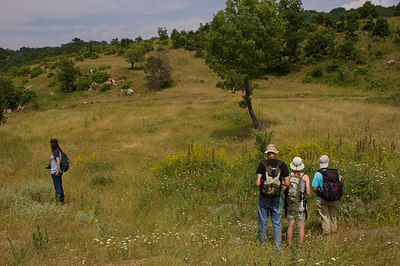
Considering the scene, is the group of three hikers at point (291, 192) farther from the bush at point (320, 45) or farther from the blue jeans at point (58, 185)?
the bush at point (320, 45)

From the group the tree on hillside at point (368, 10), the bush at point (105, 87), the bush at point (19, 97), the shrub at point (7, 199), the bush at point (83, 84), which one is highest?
the tree on hillside at point (368, 10)

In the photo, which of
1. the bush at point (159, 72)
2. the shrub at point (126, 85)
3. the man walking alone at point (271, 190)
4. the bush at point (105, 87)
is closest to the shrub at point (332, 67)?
the bush at point (159, 72)

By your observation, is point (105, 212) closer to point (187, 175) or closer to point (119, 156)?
point (187, 175)

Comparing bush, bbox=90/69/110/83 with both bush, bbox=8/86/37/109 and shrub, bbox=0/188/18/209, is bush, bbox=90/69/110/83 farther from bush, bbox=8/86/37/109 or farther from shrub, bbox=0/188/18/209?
shrub, bbox=0/188/18/209

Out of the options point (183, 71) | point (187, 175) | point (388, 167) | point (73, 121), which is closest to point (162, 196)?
point (187, 175)

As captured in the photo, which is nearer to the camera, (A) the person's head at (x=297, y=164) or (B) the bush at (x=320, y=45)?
(A) the person's head at (x=297, y=164)

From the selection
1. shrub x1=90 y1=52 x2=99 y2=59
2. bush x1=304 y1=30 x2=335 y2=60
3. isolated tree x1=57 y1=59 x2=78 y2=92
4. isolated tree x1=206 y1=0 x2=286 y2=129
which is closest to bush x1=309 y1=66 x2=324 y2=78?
bush x1=304 y1=30 x2=335 y2=60

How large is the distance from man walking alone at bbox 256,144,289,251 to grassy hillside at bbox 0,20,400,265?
33 cm

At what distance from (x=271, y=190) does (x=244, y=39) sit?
1010 centimetres

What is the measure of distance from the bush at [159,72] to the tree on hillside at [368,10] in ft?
134

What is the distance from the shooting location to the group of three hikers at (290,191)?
4.90 metres

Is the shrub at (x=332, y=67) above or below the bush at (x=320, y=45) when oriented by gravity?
below

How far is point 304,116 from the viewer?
1733 cm

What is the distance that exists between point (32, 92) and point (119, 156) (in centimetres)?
3633
